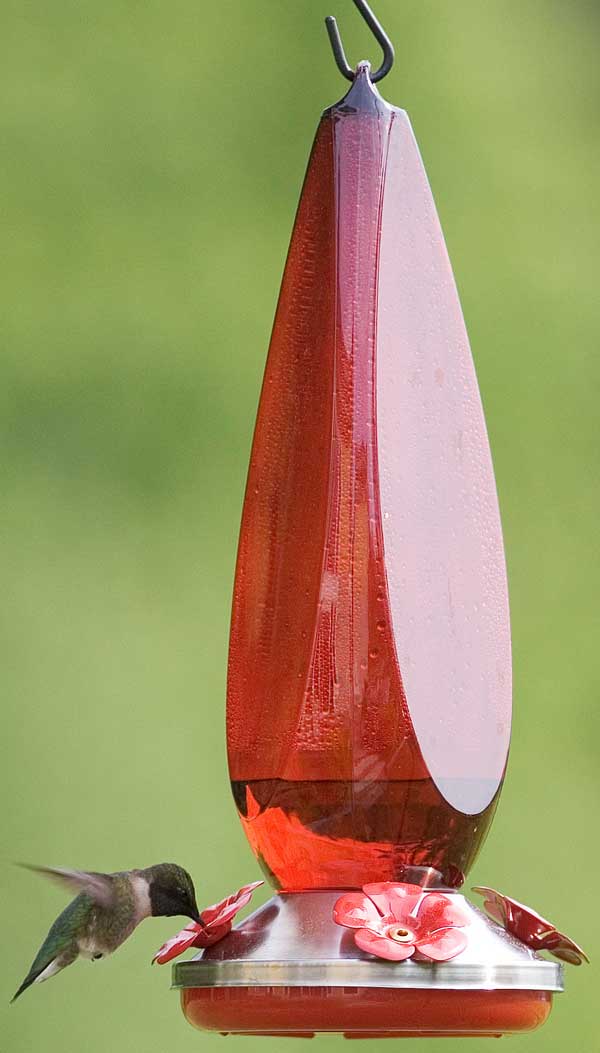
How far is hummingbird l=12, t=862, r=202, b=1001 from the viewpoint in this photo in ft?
5.64

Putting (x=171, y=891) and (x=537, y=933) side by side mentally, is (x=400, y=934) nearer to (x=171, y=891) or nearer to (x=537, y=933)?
(x=537, y=933)

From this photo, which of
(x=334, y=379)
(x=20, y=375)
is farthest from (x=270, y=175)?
(x=334, y=379)

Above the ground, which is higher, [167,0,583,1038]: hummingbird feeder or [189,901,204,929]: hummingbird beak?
[167,0,583,1038]: hummingbird feeder

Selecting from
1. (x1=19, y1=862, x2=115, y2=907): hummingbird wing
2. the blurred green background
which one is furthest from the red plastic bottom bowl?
the blurred green background

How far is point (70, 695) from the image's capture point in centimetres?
391

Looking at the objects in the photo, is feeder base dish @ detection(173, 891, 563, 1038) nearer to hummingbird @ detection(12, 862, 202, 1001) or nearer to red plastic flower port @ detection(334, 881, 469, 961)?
red plastic flower port @ detection(334, 881, 469, 961)

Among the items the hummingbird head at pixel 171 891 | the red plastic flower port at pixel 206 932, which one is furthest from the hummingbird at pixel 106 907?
the red plastic flower port at pixel 206 932

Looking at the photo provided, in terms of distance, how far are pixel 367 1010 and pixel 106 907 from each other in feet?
2.11

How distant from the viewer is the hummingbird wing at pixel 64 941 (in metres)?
1.93

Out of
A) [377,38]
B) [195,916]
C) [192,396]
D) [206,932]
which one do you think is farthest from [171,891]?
[192,396]

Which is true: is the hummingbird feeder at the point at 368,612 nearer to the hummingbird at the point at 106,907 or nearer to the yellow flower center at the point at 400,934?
the yellow flower center at the point at 400,934

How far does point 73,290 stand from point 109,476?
0.55 metres

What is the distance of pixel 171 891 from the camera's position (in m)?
1.70

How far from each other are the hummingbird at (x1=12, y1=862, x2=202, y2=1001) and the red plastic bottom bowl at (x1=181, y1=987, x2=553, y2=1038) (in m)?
0.29
